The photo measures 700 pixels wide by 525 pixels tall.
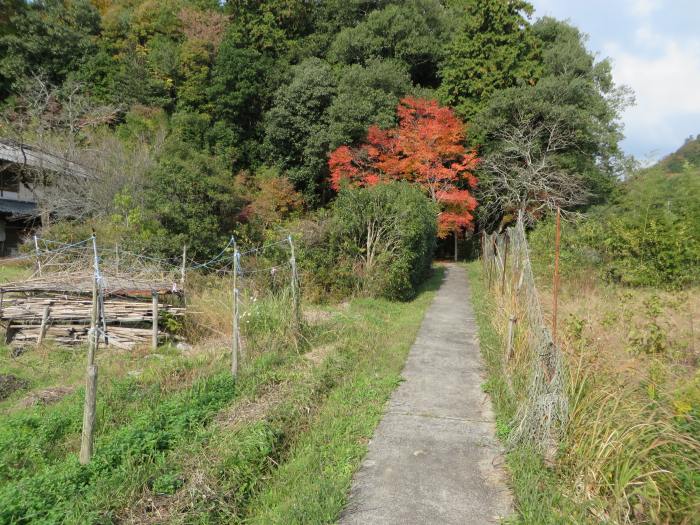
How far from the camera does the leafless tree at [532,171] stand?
65.1ft

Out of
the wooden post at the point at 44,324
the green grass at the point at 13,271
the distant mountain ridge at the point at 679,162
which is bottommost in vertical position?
the wooden post at the point at 44,324

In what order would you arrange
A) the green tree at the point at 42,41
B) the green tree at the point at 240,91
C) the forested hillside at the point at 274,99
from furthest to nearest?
the green tree at the point at 240,91 < the green tree at the point at 42,41 < the forested hillside at the point at 274,99

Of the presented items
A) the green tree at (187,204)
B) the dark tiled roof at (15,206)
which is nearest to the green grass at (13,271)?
the dark tiled roof at (15,206)

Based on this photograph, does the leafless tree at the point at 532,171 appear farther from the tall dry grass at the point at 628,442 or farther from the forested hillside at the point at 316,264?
the tall dry grass at the point at 628,442

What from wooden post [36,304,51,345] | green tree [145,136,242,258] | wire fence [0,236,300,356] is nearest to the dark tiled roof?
green tree [145,136,242,258]

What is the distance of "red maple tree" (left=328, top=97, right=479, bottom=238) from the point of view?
1938 cm

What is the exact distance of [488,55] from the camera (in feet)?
72.5

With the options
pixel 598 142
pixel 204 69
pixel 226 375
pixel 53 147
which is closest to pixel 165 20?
pixel 204 69

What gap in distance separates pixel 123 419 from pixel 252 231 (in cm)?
1266

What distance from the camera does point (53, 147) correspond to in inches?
705

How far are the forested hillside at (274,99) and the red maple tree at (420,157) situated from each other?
1.79ft

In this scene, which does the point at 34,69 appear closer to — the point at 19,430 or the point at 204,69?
the point at 204,69

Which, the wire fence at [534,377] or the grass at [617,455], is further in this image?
the wire fence at [534,377]

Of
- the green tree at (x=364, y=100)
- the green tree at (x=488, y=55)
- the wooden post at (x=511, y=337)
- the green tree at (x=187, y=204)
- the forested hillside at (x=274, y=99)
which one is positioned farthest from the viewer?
the green tree at (x=488, y=55)
